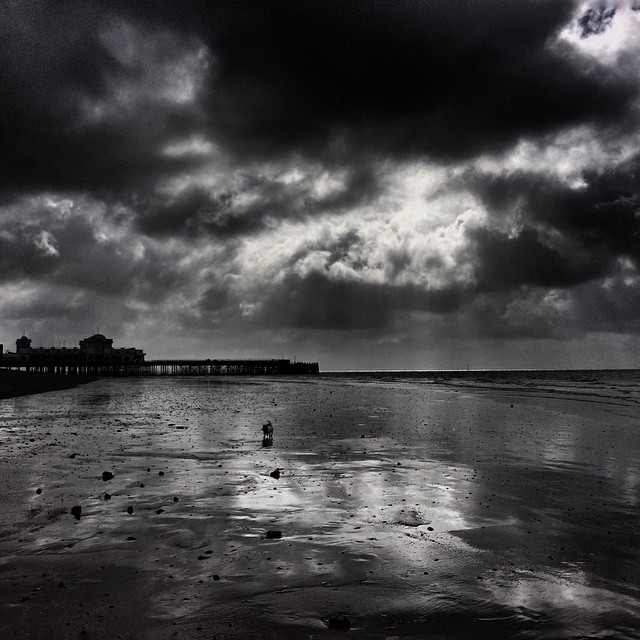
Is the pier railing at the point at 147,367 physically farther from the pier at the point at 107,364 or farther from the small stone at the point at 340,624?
the small stone at the point at 340,624

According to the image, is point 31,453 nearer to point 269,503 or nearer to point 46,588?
point 269,503

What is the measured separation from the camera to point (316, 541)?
27.7 feet

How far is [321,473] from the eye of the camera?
538 inches

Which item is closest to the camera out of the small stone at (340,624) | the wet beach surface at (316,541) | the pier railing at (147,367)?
the small stone at (340,624)

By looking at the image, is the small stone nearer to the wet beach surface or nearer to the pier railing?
the wet beach surface

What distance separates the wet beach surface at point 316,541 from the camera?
19.4 feet

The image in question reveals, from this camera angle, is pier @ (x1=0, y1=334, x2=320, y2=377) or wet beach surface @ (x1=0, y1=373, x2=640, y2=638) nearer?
wet beach surface @ (x1=0, y1=373, x2=640, y2=638)

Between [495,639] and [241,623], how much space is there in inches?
103

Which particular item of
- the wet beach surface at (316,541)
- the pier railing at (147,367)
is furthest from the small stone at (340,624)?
the pier railing at (147,367)

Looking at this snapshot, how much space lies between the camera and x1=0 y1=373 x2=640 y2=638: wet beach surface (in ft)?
19.4

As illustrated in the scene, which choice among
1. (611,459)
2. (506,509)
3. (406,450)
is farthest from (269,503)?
(611,459)

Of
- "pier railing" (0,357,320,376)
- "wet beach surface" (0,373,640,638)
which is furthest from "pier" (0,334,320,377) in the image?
"wet beach surface" (0,373,640,638)

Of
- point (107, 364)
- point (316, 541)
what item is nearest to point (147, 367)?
point (107, 364)

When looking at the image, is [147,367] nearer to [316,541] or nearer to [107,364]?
[107,364]
